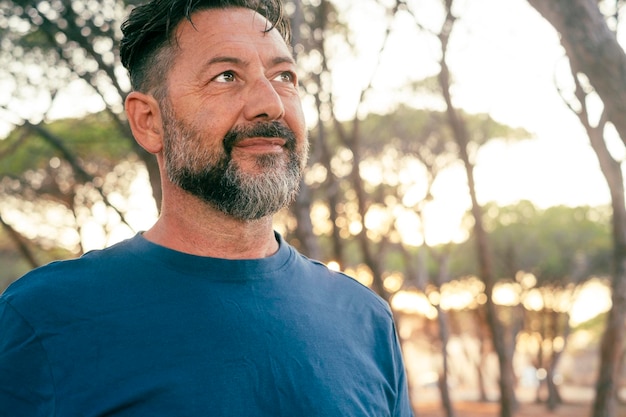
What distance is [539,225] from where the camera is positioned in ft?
67.1

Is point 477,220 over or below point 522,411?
over

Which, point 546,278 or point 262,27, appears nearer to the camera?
point 262,27

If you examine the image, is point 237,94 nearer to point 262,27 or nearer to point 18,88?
point 262,27

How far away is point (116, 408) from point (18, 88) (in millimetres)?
6995

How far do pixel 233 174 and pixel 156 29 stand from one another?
0.39 metres

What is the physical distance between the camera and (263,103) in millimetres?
1600

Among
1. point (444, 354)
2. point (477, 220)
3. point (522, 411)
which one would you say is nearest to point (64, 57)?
point (477, 220)

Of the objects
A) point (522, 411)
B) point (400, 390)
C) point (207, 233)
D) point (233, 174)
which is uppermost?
point (233, 174)

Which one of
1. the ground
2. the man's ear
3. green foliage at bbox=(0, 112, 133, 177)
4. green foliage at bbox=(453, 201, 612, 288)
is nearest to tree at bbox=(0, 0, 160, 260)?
green foliage at bbox=(0, 112, 133, 177)

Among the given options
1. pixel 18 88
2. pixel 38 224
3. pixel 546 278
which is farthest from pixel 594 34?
pixel 546 278

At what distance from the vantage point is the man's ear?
175 cm

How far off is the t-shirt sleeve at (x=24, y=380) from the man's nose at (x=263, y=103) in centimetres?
59

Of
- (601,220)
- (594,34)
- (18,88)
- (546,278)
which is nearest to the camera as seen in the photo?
(594,34)

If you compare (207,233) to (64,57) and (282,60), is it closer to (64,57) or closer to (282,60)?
(282,60)
